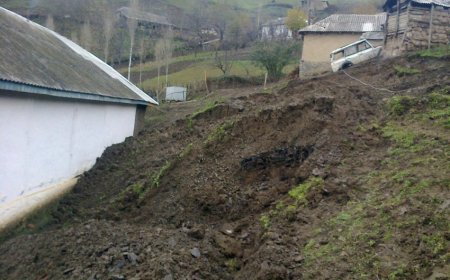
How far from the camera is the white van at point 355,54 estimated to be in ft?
56.4

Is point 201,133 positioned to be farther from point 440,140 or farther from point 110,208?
point 440,140

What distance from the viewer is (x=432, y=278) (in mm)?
4020

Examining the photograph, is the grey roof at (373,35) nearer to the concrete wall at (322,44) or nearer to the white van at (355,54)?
the concrete wall at (322,44)

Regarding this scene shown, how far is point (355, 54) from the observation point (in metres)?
17.5

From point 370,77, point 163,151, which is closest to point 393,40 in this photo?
point 370,77

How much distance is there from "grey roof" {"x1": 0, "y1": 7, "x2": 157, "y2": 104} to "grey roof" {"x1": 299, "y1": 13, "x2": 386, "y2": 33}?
1379 centimetres

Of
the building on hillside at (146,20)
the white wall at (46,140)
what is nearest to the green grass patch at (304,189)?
the white wall at (46,140)

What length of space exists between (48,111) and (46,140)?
71 cm

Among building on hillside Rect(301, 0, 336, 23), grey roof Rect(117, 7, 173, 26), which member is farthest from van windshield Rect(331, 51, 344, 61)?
building on hillside Rect(301, 0, 336, 23)

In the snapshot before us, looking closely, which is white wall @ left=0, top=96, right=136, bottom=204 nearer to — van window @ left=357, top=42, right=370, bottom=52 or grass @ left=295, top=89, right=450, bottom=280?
grass @ left=295, top=89, right=450, bottom=280

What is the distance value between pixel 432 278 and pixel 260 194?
377 centimetres

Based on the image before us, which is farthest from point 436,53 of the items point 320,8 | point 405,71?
point 320,8

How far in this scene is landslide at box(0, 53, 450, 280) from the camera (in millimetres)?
5035

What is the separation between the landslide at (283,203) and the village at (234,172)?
0.03m
